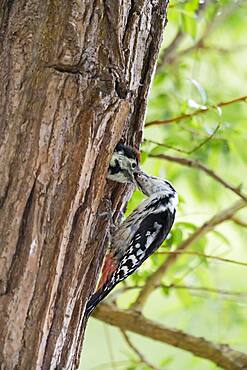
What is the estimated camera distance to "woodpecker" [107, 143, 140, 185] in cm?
253

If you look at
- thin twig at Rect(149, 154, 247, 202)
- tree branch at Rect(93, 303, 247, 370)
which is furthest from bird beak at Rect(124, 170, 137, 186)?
tree branch at Rect(93, 303, 247, 370)

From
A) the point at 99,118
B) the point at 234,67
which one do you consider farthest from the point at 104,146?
the point at 234,67

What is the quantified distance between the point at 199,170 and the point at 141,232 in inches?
30.7

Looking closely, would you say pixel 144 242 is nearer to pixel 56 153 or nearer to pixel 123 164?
pixel 123 164

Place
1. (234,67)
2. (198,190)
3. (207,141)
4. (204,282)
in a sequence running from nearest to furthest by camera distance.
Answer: (207,141), (204,282), (198,190), (234,67)

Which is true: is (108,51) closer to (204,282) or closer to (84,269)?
(84,269)

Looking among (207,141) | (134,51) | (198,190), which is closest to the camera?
(134,51)

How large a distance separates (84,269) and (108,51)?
64cm

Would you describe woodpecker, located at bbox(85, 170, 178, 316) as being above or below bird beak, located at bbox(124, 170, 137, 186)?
below

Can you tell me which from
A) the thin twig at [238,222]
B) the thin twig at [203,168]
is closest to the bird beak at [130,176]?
the thin twig at [203,168]

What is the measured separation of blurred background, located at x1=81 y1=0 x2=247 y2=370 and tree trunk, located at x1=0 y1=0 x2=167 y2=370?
0.61 m

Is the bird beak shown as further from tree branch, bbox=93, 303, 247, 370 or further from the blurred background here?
tree branch, bbox=93, 303, 247, 370

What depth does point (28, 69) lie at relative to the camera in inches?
92.5

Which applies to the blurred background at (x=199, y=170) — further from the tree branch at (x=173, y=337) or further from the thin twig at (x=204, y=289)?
the tree branch at (x=173, y=337)
